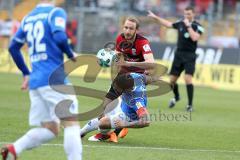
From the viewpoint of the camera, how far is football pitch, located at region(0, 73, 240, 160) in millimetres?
9523

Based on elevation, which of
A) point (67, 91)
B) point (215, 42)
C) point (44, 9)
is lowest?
point (215, 42)

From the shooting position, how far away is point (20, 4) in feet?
109

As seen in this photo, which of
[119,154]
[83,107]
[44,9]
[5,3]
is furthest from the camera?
[5,3]

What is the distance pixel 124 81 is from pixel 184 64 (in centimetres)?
636

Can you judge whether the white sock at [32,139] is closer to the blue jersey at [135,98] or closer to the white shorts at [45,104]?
the white shorts at [45,104]

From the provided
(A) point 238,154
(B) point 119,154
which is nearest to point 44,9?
(B) point 119,154

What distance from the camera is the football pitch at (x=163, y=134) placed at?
375 inches

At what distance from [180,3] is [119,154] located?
25.2 metres

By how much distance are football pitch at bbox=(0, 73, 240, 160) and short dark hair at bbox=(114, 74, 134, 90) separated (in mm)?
894

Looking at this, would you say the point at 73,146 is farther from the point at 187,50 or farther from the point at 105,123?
the point at 187,50

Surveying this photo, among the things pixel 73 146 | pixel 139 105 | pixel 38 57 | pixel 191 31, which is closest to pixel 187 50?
pixel 191 31

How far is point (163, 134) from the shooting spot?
39.6 ft

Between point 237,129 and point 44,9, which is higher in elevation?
point 44,9

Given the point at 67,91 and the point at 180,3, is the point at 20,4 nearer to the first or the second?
the point at 180,3
